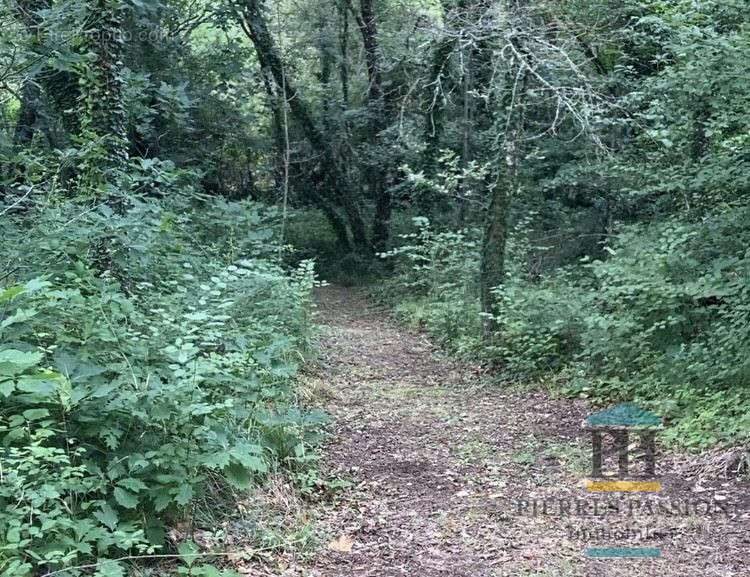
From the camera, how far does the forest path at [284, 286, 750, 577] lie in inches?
147

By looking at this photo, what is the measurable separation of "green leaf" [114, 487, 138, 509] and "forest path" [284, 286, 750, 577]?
961 mm

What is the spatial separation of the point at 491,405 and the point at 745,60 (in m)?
4.00

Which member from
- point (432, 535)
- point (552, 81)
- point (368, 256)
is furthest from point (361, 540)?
point (368, 256)

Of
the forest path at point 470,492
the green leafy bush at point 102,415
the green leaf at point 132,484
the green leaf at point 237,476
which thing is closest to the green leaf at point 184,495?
the green leafy bush at point 102,415

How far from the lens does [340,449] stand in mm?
5699

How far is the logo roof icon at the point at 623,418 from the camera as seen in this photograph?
5.66m

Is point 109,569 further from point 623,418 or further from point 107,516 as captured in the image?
point 623,418

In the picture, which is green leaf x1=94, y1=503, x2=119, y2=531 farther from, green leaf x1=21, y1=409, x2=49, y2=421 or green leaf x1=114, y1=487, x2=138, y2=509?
green leaf x1=21, y1=409, x2=49, y2=421

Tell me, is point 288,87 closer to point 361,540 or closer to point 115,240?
point 115,240

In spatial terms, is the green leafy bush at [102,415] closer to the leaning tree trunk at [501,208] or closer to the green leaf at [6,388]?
the green leaf at [6,388]

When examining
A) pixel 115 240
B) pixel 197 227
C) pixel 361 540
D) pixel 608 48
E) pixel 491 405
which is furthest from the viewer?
pixel 608 48

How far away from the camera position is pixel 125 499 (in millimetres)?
3291

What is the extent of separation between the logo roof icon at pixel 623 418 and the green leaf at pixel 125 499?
161 inches

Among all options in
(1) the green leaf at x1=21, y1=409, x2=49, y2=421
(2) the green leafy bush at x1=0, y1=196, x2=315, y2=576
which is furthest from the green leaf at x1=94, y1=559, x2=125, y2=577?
(1) the green leaf at x1=21, y1=409, x2=49, y2=421
